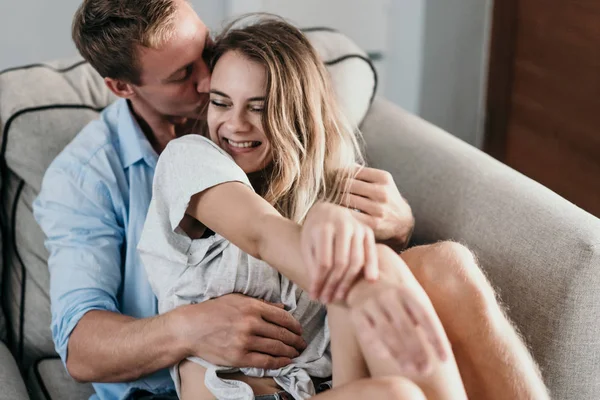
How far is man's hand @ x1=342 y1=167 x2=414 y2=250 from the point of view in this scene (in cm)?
133

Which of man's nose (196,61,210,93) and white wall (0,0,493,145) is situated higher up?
man's nose (196,61,210,93)

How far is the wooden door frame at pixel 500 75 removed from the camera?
258 cm

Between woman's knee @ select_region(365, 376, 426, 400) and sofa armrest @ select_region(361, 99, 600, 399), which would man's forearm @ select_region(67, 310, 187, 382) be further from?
sofa armrest @ select_region(361, 99, 600, 399)

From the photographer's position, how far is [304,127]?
1.32 m

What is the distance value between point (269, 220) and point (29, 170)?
745 mm

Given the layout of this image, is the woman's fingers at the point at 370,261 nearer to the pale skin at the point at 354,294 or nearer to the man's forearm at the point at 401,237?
the pale skin at the point at 354,294

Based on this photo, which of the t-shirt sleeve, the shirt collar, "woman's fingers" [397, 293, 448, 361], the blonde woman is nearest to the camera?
"woman's fingers" [397, 293, 448, 361]

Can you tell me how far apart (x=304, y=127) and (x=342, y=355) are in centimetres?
40

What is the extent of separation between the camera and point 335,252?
0.90 meters

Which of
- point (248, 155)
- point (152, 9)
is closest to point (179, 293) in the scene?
point (248, 155)

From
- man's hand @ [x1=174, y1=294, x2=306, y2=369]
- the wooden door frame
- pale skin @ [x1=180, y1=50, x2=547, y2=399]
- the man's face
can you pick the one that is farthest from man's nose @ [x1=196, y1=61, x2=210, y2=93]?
the wooden door frame

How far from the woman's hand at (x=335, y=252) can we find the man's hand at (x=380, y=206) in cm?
38

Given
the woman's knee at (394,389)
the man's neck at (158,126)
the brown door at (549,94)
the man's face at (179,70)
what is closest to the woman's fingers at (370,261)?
the woman's knee at (394,389)

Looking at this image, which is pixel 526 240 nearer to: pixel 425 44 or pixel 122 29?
pixel 122 29
